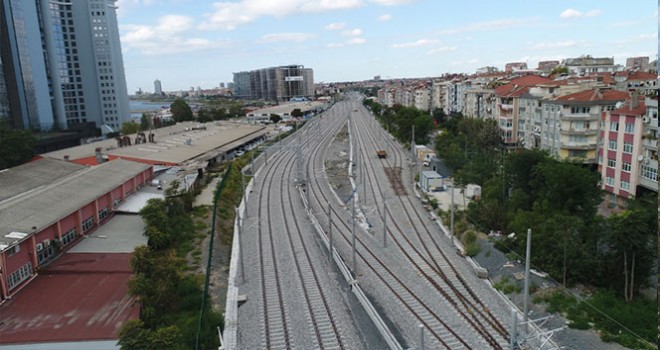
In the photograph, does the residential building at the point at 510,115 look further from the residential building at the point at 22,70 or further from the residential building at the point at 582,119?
the residential building at the point at 22,70

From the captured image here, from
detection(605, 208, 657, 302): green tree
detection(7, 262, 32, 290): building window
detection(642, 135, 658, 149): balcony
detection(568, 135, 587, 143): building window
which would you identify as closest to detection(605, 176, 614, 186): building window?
detection(642, 135, 658, 149): balcony

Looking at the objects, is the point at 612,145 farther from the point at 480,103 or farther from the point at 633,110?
the point at 480,103

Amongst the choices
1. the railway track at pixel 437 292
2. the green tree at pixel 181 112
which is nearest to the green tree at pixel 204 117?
the green tree at pixel 181 112

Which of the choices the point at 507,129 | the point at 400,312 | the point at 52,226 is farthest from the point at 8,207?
the point at 507,129

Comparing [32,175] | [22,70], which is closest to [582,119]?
[32,175]

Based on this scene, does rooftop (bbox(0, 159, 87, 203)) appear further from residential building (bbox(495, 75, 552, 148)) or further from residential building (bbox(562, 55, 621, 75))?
residential building (bbox(562, 55, 621, 75))
